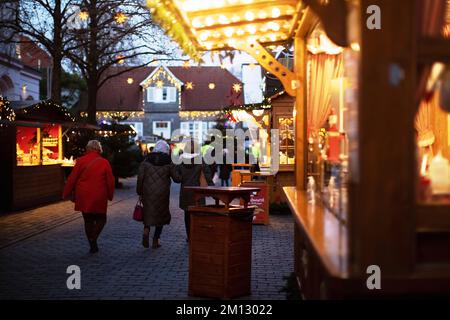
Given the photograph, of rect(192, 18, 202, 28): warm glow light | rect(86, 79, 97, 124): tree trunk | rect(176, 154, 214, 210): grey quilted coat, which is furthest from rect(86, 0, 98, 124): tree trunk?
rect(192, 18, 202, 28): warm glow light

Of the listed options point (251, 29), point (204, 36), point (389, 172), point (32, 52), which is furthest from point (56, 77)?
point (389, 172)

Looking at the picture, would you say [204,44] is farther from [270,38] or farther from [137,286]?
[137,286]

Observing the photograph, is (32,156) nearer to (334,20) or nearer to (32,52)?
(334,20)

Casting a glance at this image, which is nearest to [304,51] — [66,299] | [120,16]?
[66,299]

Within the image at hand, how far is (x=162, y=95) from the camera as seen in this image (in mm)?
56938

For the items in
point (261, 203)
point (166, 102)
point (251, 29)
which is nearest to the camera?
point (251, 29)

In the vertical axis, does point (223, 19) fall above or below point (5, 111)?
above

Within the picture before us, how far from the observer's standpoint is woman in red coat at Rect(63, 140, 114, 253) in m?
10.2

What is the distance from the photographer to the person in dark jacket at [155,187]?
1059cm

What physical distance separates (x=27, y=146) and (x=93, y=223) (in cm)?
857

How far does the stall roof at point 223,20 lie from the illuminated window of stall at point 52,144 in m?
12.8

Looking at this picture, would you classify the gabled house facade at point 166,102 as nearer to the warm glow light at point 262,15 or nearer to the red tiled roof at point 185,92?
the red tiled roof at point 185,92

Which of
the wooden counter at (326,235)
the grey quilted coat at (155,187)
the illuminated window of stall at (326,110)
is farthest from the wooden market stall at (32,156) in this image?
the wooden counter at (326,235)

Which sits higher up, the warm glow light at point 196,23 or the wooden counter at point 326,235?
the warm glow light at point 196,23
